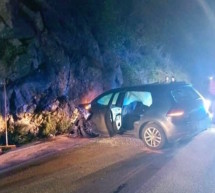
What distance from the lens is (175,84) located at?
27.8 ft

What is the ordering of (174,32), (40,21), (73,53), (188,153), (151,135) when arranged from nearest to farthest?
(188,153)
(151,135)
(40,21)
(73,53)
(174,32)

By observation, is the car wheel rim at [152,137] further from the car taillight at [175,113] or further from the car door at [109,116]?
the car door at [109,116]

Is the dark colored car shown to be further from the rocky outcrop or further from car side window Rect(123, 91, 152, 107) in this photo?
the rocky outcrop

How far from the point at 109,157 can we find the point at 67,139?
2.55m

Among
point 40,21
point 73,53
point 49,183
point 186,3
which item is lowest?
point 49,183

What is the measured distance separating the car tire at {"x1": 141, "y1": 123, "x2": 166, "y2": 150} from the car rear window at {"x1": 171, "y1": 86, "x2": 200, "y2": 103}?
2.64 ft

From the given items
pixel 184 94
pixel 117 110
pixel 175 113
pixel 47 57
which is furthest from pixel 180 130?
pixel 47 57

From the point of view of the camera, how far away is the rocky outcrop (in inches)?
401

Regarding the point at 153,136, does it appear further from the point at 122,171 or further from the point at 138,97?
the point at 122,171

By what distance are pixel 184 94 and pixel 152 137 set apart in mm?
1317

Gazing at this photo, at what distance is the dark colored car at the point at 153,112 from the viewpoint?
796 cm

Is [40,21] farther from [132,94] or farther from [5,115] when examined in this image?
[132,94]

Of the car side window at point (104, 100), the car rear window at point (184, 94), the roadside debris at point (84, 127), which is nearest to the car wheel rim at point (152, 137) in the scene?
the car rear window at point (184, 94)

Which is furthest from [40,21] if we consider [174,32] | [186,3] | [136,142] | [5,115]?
[186,3]
